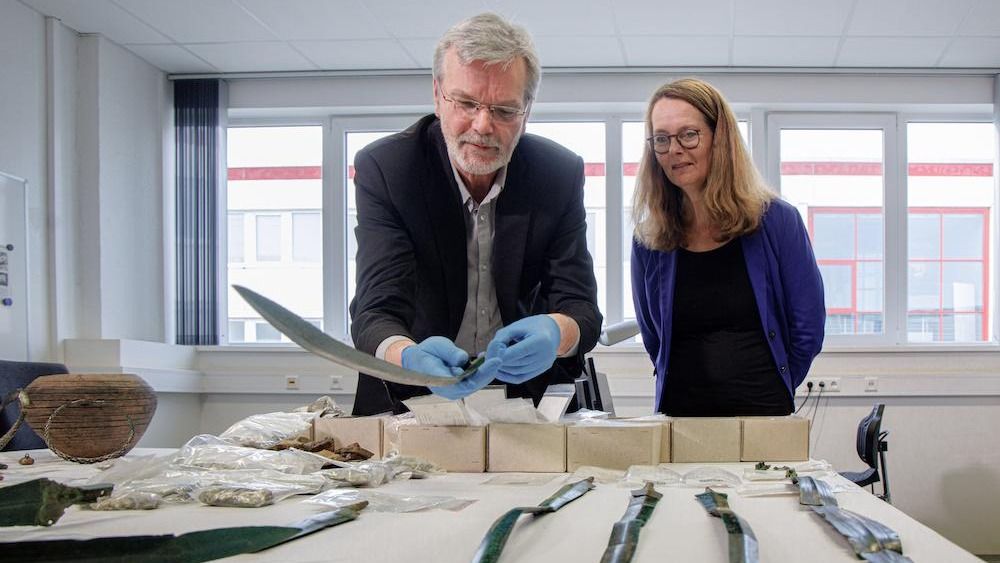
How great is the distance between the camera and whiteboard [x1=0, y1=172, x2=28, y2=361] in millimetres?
3734

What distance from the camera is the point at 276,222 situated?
16.9ft

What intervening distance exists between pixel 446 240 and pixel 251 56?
3448mm

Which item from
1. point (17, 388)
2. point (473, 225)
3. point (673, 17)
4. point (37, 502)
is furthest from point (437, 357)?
point (673, 17)

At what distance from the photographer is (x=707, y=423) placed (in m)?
1.47

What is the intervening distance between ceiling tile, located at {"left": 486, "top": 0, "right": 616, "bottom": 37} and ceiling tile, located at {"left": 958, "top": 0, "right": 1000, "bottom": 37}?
159cm

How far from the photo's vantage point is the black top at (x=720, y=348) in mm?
1786

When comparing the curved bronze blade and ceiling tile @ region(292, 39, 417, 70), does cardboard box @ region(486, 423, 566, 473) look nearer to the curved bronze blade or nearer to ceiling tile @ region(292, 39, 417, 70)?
the curved bronze blade

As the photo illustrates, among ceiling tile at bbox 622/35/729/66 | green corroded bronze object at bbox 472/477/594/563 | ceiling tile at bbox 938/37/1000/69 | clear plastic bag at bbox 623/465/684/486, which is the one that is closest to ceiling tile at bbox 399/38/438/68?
ceiling tile at bbox 622/35/729/66

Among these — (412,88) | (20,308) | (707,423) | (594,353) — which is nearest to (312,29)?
(412,88)

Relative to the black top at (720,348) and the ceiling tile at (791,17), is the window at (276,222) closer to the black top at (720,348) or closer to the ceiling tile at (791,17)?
the ceiling tile at (791,17)

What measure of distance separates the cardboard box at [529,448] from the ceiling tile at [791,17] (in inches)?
120

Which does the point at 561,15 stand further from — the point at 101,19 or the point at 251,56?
the point at 101,19

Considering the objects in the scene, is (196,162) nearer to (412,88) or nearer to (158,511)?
(412,88)

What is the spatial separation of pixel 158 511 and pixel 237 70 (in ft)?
13.8
